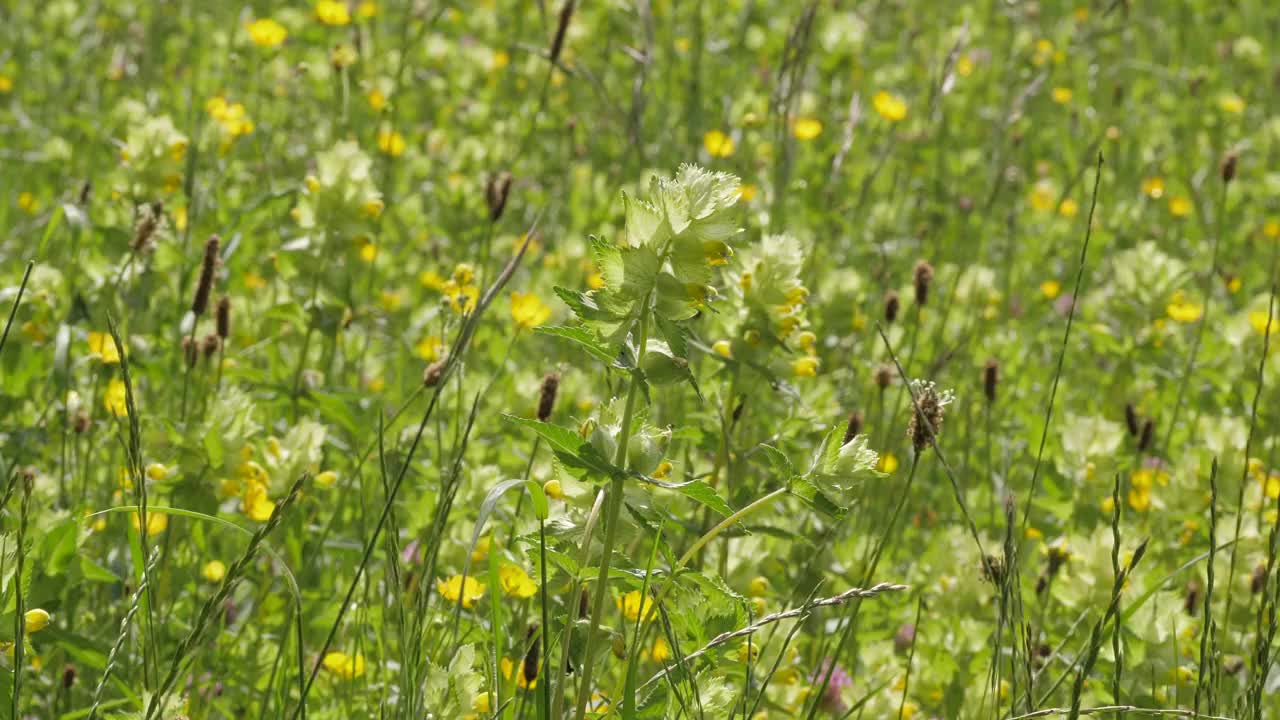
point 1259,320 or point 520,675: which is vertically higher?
point 1259,320

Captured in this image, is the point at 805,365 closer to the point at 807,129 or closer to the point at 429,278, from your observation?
the point at 429,278

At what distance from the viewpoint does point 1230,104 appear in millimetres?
6270

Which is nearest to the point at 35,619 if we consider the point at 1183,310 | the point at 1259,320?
the point at 1259,320

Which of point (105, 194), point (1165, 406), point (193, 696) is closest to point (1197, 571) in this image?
point (1165, 406)

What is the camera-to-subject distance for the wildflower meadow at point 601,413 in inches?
58.4

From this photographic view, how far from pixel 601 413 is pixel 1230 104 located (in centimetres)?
555

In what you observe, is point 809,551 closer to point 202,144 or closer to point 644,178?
point 644,178

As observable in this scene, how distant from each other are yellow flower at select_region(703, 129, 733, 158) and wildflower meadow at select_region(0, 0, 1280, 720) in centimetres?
3

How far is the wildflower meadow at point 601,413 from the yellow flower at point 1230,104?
0.54 metres

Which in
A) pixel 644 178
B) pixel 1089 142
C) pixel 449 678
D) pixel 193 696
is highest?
pixel 1089 142

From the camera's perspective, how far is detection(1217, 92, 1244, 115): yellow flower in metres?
6.29

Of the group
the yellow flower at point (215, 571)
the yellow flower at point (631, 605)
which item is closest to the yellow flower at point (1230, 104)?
the yellow flower at point (631, 605)

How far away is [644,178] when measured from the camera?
4.42m

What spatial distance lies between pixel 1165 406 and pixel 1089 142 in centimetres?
244
